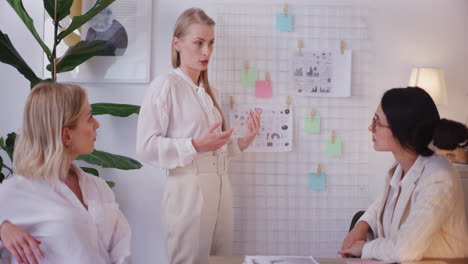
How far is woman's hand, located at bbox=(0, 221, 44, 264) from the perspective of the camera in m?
1.37

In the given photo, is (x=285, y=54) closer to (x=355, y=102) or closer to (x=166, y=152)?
(x=355, y=102)

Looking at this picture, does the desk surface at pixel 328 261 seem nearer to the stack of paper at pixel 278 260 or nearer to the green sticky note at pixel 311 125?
the stack of paper at pixel 278 260

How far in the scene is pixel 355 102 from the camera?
115 inches

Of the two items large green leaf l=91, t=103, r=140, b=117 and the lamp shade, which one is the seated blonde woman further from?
the lamp shade

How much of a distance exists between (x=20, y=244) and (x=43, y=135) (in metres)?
0.32

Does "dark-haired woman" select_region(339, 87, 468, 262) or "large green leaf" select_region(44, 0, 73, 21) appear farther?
"large green leaf" select_region(44, 0, 73, 21)

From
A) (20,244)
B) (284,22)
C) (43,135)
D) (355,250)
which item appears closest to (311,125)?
(284,22)

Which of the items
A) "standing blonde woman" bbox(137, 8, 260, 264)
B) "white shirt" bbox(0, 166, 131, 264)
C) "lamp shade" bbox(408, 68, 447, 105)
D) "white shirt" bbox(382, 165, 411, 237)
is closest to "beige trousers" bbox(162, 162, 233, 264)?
"standing blonde woman" bbox(137, 8, 260, 264)

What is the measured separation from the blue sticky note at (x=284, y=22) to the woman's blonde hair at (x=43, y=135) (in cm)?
160

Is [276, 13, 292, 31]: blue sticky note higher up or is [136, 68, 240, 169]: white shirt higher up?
[276, 13, 292, 31]: blue sticky note

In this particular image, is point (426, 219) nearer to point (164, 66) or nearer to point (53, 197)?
point (53, 197)

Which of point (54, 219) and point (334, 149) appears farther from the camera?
point (334, 149)

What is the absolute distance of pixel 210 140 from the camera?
6.81 ft

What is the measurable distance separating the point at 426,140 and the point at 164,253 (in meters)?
1.69
